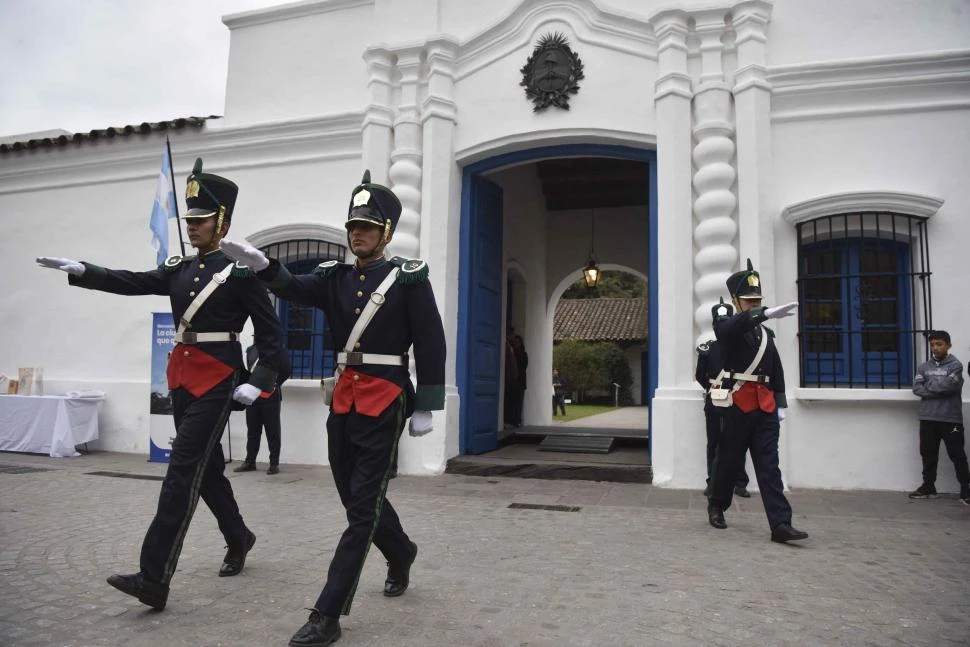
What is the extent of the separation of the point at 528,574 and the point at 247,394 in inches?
71.6

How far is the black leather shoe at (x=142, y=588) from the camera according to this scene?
10.7 feet

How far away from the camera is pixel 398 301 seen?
3455 millimetres

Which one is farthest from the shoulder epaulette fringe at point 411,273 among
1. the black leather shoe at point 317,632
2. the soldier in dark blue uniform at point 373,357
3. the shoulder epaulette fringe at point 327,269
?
the black leather shoe at point 317,632

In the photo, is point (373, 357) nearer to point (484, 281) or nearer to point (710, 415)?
point (710, 415)

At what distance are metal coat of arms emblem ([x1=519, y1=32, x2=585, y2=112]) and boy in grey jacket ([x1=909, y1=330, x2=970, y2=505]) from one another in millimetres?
4378

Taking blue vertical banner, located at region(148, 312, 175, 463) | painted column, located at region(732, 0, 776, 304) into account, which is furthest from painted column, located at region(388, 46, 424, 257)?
painted column, located at region(732, 0, 776, 304)

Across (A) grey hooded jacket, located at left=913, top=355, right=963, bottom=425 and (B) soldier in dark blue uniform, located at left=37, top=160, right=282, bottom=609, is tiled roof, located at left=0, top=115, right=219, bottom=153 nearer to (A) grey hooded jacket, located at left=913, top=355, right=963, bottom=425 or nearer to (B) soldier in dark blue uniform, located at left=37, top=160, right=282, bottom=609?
(B) soldier in dark blue uniform, located at left=37, top=160, right=282, bottom=609

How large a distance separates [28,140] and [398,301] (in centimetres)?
1047

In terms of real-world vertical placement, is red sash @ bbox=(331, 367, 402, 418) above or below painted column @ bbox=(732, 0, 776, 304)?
below

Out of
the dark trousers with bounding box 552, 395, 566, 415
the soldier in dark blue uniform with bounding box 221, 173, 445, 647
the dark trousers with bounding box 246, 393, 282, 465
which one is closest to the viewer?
the soldier in dark blue uniform with bounding box 221, 173, 445, 647

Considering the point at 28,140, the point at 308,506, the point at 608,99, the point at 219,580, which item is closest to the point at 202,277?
the point at 219,580

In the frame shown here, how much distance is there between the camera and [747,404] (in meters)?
5.37

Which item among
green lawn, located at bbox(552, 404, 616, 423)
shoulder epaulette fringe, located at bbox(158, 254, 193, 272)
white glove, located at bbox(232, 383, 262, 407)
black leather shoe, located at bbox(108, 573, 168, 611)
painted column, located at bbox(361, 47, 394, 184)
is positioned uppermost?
painted column, located at bbox(361, 47, 394, 184)

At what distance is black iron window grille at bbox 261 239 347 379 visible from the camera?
9.13 meters
